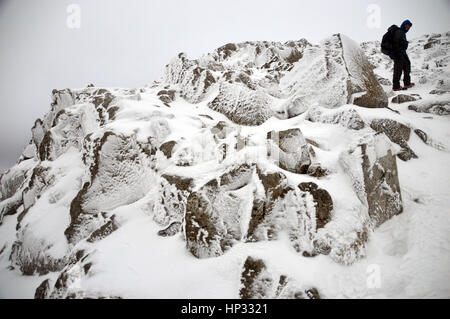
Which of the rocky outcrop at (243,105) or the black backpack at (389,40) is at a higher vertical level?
the black backpack at (389,40)

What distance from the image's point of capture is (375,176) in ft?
22.2

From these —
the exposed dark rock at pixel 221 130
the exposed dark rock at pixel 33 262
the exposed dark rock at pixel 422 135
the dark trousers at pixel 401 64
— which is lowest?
the exposed dark rock at pixel 33 262

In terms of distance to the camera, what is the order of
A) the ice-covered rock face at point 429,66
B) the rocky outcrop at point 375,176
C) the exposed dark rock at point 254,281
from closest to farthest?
the exposed dark rock at point 254,281 → the rocky outcrop at point 375,176 → the ice-covered rock face at point 429,66

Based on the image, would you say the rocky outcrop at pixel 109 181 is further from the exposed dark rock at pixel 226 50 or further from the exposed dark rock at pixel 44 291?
the exposed dark rock at pixel 226 50

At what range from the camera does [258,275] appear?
531 centimetres

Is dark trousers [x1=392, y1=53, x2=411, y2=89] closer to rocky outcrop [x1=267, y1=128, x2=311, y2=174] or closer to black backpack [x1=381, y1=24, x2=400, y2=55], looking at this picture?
black backpack [x1=381, y1=24, x2=400, y2=55]

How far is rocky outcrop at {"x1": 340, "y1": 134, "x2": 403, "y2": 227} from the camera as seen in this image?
21.4ft

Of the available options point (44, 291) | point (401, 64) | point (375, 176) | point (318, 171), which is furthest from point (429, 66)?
point (44, 291)

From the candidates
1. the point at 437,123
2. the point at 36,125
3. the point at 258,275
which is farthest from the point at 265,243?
the point at 36,125

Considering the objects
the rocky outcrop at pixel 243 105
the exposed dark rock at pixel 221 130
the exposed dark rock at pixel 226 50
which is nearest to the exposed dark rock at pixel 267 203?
the exposed dark rock at pixel 221 130

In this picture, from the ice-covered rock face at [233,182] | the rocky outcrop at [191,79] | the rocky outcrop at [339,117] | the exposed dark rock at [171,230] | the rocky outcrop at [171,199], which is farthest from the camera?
the rocky outcrop at [191,79]

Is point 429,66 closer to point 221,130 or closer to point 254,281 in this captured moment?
point 221,130

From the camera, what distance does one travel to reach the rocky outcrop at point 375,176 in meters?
6.53

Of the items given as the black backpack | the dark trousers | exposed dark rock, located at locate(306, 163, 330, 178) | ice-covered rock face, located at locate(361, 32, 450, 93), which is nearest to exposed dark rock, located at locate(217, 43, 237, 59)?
ice-covered rock face, located at locate(361, 32, 450, 93)
